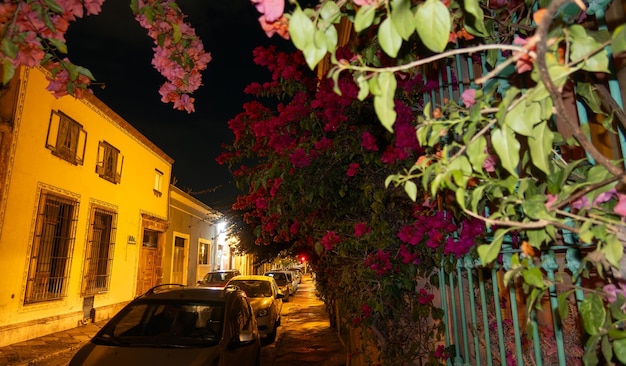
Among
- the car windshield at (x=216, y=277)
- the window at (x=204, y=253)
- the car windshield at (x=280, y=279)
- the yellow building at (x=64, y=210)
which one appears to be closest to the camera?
the yellow building at (x=64, y=210)

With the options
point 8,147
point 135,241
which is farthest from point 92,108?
point 135,241

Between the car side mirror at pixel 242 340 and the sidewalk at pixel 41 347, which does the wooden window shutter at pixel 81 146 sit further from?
the car side mirror at pixel 242 340

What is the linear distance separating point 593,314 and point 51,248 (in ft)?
37.6

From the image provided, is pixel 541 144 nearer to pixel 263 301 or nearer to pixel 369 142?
pixel 369 142

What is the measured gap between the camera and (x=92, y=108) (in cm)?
1135

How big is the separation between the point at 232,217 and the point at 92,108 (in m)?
5.42

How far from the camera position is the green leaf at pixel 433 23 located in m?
0.95

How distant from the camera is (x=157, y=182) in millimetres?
16797

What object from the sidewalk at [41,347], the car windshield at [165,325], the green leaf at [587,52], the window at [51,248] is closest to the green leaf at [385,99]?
the green leaf at [587,52]

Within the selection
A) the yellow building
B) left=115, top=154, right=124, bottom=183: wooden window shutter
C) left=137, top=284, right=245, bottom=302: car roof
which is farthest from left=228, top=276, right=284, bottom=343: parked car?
left=115, top=154, right=124, bottom=183: wooden window shutter

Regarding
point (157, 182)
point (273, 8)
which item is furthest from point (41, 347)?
point (273, 8)

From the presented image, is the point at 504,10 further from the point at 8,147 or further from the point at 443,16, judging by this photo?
the point at 8,147

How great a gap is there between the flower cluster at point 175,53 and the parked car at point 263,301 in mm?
8053

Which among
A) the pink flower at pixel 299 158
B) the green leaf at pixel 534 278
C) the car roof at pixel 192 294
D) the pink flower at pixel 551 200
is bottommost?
the car roof at pixel 192 294
